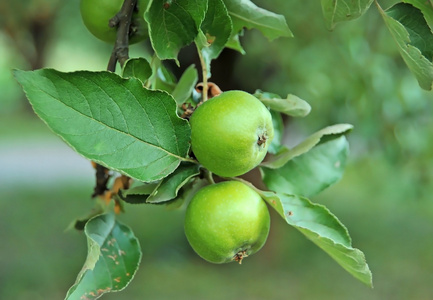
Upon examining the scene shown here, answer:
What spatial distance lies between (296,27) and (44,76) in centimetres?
330

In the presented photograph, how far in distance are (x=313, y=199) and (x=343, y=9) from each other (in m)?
4.80

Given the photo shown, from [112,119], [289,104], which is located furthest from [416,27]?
[112,119]

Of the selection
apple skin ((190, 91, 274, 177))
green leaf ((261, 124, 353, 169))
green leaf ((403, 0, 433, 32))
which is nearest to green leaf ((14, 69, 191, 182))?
apple skin ((190, 91, 274, 177))

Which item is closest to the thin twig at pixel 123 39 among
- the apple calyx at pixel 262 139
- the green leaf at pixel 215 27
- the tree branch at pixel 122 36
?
the tree branch at pixel 122 36

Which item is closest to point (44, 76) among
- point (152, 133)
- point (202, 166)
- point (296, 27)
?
point (152, 133)

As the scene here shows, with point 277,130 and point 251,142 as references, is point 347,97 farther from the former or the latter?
point 251,142

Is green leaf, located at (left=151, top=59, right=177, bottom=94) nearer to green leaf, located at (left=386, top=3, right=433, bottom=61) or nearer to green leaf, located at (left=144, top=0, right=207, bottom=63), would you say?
green leaf, located at (left=144, top=0, right=207, bottom=63)

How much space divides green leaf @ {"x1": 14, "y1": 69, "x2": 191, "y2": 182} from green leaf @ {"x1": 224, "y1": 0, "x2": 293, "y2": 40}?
266 millimetres

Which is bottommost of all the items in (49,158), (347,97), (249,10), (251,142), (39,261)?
(49,158)

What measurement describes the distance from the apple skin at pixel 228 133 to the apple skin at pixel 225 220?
41mm

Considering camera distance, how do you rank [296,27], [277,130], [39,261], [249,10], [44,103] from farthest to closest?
[39,261]
[296,27]
[277,130]
[249,10]
[44,103]

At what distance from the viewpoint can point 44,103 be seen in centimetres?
66

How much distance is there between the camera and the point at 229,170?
31.7 inches

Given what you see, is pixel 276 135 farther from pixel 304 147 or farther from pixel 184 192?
pixel 184 192
